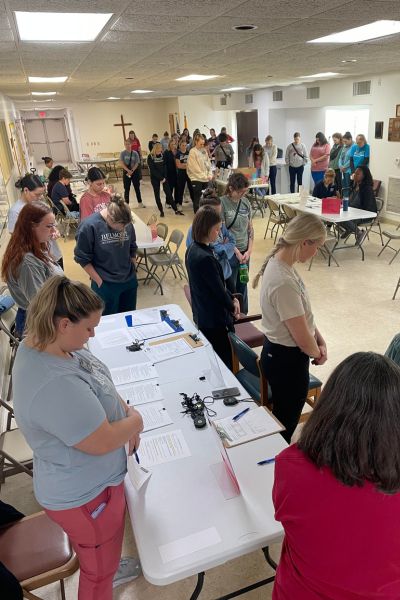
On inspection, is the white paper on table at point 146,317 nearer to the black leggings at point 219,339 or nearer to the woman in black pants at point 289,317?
the black leggings at point 219,339

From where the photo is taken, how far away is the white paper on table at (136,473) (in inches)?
71.0

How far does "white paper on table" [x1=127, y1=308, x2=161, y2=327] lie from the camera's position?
3303 millimetres

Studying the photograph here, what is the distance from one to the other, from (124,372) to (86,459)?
1.03 metres

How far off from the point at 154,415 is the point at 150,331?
0.99 metres

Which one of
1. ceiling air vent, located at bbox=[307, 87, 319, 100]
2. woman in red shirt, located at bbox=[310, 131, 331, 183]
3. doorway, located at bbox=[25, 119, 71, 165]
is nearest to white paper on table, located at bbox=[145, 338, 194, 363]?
woman in red shirt, located at bbox=[310, 131, 331, 183]

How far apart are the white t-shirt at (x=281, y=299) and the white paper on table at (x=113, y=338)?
106 centimetres

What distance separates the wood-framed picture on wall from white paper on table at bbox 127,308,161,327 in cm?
745

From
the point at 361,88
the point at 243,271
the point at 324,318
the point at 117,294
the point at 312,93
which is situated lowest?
the point at 324,318

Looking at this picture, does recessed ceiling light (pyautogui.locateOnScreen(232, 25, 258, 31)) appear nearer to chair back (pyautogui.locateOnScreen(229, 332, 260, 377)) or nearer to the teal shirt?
chair back (pyautogui.locateOnScreen(229, 332, 260, 377))

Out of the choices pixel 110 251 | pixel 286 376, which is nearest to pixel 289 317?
pixel 286 376

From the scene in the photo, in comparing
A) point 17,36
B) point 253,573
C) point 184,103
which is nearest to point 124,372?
point 253,573

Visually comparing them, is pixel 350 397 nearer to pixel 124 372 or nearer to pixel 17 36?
pixel 124 372

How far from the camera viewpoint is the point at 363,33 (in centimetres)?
398

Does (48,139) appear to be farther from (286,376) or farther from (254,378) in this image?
(286,376)
